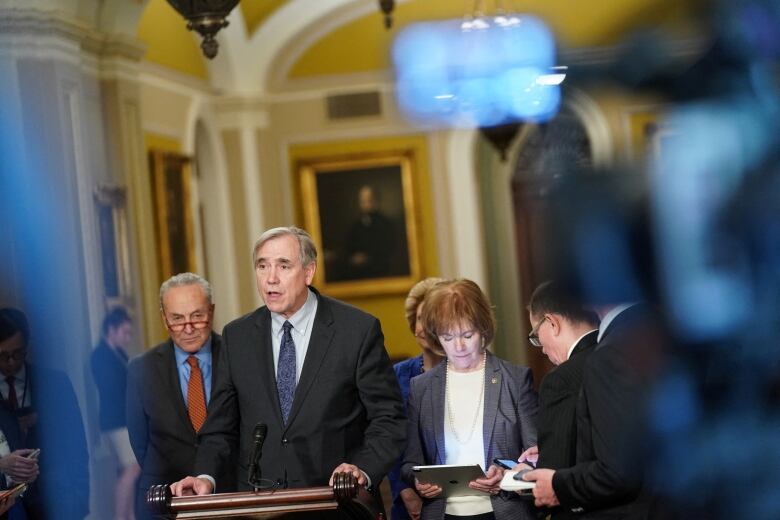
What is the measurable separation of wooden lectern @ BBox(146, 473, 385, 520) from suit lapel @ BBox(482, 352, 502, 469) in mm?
884

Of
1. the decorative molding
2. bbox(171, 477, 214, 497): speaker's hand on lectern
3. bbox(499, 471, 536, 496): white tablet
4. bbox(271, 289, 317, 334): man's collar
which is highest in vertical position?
the decorative molding

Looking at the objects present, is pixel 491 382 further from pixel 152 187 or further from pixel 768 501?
pixel 152 187

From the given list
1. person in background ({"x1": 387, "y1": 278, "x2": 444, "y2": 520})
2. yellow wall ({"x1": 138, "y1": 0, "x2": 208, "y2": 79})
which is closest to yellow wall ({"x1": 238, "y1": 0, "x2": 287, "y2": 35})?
yellow wall ({"x1": 138, "y1": 0, "x2": 208, "y2": 79})

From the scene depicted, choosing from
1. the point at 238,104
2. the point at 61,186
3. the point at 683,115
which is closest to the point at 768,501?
the point at 683,115

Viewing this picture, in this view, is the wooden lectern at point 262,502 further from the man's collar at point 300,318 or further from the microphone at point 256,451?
the man's collar at point 300,318

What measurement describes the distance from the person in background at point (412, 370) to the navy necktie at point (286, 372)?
0.52 m

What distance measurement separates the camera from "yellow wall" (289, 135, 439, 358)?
1359 centimetres

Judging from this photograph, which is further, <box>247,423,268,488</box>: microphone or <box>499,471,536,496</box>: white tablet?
<box>499,471,536,496</box>: white tablet

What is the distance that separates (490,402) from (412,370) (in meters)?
0.81

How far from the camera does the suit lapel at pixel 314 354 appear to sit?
11.9ft

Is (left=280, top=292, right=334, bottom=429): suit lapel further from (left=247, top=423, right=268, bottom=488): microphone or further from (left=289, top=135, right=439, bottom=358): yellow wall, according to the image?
(left=289, top=135, right=439, bottom=358): yellow wall

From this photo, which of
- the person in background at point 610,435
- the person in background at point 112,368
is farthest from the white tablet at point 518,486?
the person in background at point 112,368

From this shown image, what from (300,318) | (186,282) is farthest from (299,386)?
(186,282)

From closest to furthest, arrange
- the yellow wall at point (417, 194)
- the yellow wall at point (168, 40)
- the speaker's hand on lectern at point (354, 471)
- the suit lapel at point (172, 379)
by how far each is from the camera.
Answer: the speaker's hand on lectern at point (354, 471) < the suit lapel at point (172, 379) < the yellow wall at point (168, 40) < the yellow wall at point (417, 194)
